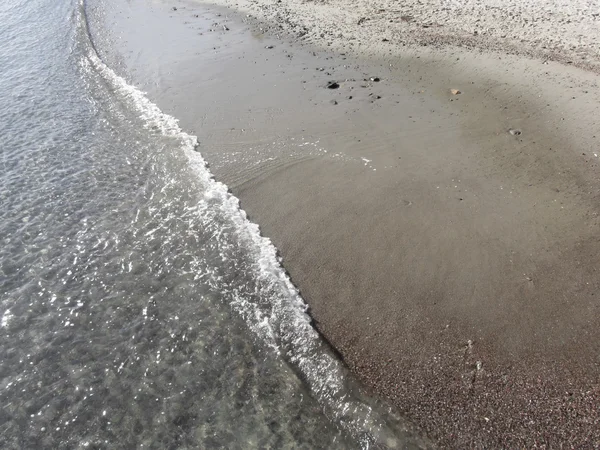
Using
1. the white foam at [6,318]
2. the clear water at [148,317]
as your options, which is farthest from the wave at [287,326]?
the white foam at [6,318]

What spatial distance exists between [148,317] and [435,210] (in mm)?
5513

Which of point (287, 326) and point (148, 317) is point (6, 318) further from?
point (287, 326)

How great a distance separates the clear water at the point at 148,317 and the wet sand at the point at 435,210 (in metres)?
0.60

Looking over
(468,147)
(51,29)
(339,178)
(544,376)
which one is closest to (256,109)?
(339,178)

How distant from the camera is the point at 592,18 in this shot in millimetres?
14289

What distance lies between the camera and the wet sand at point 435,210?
5586 millimetres

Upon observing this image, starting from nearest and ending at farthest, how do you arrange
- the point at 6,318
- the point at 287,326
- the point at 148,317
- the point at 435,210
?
the point at 287,326, the point at 148,317, the point at 6,318, the point at 435,210

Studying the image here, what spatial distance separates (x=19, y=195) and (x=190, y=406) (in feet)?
22.8

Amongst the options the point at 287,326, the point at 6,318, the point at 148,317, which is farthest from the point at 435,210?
the point at 6,318

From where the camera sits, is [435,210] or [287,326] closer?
[287,326]

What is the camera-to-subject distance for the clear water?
552 cm

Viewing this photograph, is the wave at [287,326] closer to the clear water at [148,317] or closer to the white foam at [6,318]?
the clear water at [148,317]

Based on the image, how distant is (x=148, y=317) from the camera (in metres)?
6.91

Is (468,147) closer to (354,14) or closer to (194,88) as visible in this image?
(194,88)
